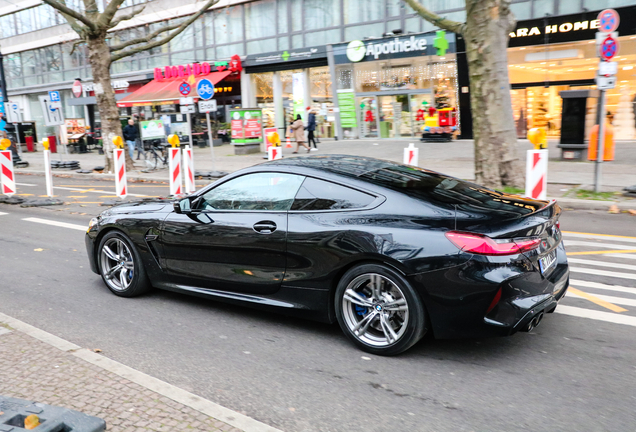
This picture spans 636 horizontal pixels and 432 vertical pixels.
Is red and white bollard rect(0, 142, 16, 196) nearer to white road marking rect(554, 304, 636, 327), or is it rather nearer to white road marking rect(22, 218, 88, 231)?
white road marking rect(22, 218, 88, 231)

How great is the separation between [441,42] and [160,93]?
1601 cm

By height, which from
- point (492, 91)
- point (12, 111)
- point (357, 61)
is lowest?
point (492, 91)

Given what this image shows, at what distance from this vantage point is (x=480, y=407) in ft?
11.2

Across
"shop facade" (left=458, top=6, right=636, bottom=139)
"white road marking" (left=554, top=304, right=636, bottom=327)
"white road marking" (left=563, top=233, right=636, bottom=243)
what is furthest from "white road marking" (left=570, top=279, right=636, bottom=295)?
"shop facade" (left=458, top=6, right=636, bottom=139)

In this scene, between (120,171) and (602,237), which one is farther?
(120,171)

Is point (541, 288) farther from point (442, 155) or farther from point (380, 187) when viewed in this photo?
point (442, 155)

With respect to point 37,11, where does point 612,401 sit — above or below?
below

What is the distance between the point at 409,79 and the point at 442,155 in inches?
289

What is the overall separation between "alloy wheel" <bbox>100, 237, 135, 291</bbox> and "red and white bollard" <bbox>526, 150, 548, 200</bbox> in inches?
265

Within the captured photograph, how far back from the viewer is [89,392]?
3482 millimetres

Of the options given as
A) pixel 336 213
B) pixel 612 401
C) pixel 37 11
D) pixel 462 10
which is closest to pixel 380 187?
pixel 336 213

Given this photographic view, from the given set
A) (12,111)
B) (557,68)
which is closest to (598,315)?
(557,68)

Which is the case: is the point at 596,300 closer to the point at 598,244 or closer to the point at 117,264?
the point at 598,244

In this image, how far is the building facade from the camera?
22.0 m
